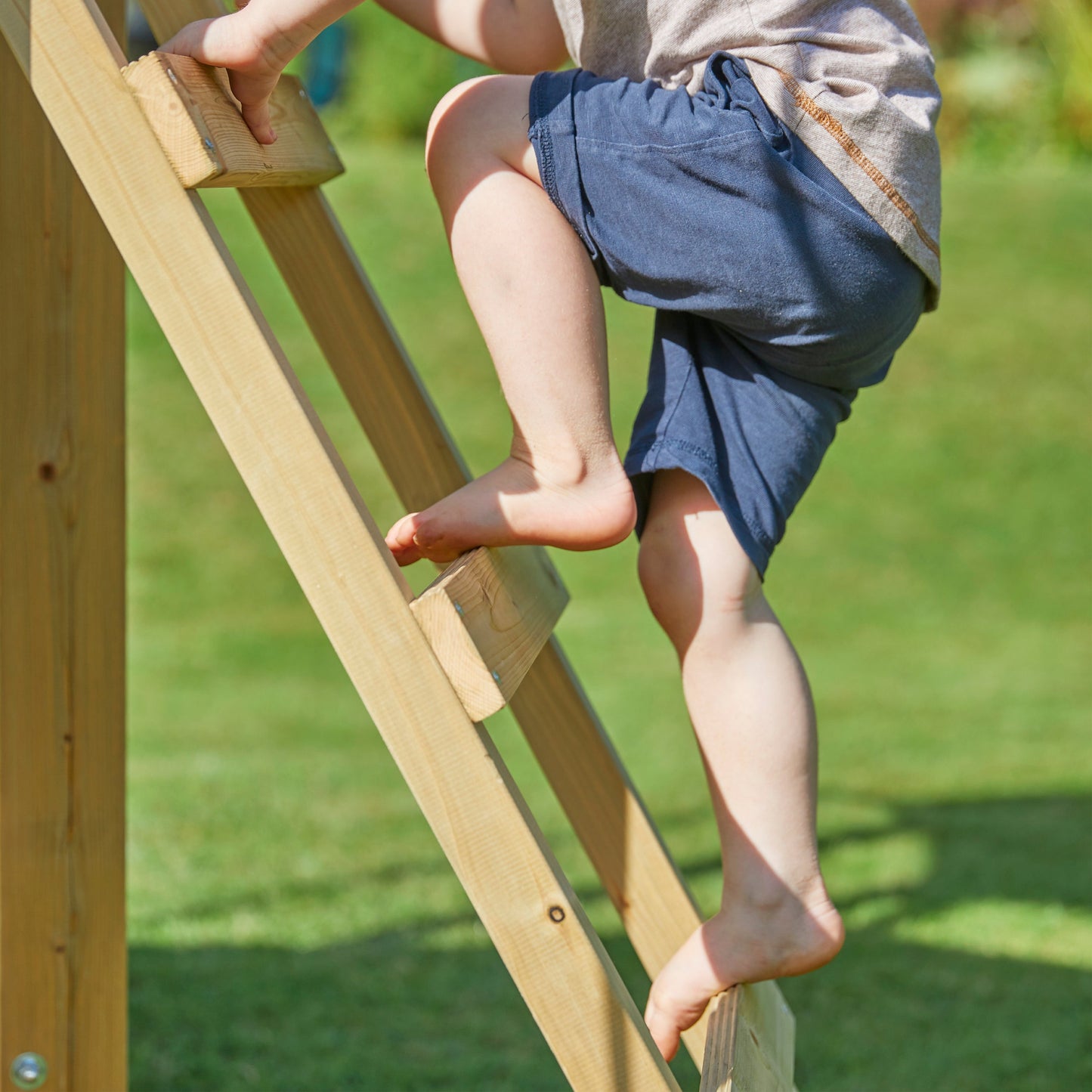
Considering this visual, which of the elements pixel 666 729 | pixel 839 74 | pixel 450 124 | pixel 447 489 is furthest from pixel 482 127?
pixel 666 729

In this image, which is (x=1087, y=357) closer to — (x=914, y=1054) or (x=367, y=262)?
(x=367, y=262)

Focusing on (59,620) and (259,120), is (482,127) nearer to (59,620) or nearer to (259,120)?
(259,120)

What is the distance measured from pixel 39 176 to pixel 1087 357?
6.56m

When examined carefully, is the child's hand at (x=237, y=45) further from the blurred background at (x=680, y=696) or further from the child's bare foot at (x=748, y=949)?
the blurred background at (x=680, y=696)

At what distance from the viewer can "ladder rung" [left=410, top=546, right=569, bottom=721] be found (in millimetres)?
1110

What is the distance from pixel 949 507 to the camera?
6.54m

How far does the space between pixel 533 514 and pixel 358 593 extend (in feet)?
0.76

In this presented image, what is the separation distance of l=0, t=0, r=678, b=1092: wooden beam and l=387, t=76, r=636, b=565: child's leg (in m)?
0.19

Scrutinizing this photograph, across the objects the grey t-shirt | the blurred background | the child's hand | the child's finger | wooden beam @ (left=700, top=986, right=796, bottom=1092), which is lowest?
the blurred background

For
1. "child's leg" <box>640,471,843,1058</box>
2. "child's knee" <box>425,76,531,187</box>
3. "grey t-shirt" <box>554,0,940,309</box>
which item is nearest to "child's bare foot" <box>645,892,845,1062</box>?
"child's leg" <box>640,471,843,1058</box>

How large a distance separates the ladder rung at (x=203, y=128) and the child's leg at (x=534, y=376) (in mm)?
197

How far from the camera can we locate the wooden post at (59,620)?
5.06ft

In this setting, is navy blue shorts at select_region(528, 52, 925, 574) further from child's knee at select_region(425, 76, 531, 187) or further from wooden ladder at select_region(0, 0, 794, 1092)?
wooden ladder at select_region(0, 0, 794, 1092)

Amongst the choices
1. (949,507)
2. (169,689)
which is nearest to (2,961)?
(169,689)
